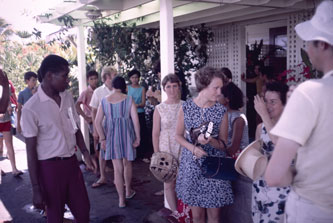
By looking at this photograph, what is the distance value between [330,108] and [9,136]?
19.1 feet

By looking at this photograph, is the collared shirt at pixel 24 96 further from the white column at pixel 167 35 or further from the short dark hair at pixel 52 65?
the short dark hair at pixel 52 65

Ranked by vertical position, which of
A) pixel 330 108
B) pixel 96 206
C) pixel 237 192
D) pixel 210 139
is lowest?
pixel 96 206

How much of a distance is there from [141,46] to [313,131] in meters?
6.46

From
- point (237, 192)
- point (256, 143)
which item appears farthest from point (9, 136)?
point (256, 143)

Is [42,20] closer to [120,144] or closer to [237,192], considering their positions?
[120,144]

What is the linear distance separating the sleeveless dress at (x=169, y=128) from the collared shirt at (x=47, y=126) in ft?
3.95

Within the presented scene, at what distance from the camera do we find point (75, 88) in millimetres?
8203

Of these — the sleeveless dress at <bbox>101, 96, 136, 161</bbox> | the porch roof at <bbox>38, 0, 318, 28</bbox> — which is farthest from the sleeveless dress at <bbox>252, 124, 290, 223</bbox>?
the porch roof at <bbox>38, 0, 318, 28</bbox>

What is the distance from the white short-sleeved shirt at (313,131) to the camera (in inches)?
50.6

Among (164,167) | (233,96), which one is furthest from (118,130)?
(233,96)

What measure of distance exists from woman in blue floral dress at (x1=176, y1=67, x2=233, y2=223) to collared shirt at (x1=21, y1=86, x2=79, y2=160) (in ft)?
3.32

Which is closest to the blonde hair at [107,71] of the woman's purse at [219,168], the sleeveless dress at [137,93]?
the sleeveless dress at [137,93]

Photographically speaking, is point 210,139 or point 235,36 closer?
point 210,139

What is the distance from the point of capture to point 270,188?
97.3 inches
